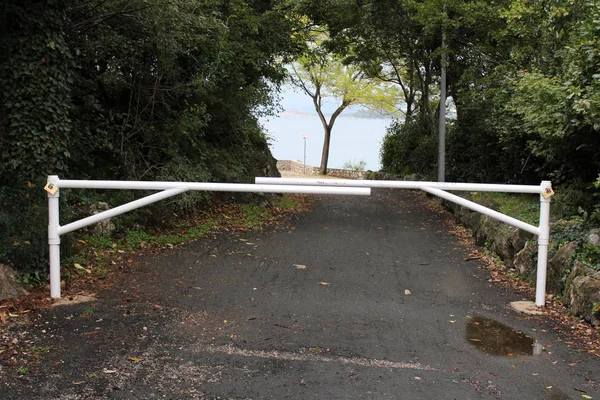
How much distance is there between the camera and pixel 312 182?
575 cm

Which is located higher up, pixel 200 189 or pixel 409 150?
pixel 409 150

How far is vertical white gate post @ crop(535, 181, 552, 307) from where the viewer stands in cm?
565

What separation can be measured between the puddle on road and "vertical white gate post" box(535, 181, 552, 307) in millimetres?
707

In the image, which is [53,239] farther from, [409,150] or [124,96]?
[409,150]

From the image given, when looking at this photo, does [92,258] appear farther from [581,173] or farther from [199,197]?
[581,173]

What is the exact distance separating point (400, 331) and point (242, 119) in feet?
28.1

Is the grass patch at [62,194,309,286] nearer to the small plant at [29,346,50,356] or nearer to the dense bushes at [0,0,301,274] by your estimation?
the dense bushes at [0,0,301,274]

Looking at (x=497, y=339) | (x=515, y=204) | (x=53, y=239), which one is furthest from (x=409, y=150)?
(x=53, y=239)

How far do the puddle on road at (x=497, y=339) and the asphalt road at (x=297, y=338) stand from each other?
0.06 ft

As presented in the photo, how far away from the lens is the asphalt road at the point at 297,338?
392cm

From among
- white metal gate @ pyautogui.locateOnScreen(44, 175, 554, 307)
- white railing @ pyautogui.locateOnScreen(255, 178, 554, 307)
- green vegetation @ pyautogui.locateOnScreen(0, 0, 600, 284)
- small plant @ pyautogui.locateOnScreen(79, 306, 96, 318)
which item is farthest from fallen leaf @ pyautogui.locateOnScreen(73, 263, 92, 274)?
white railing @ pyautogui.locateOnScreen(255, 178, 554, 307)

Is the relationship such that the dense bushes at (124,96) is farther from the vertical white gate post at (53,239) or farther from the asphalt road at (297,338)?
the asphalt road at (297,338)

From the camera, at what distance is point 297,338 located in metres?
4.84

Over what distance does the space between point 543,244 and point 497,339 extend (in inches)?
49.3
